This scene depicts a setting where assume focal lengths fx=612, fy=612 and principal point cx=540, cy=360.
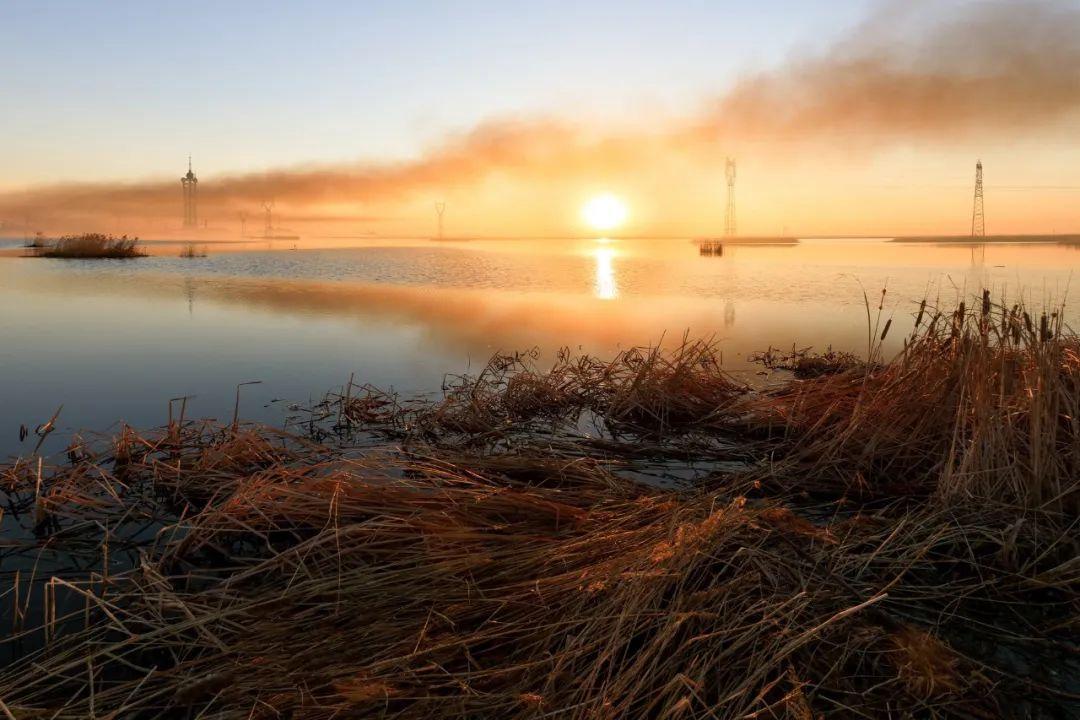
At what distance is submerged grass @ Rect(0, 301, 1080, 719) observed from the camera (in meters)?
2.54

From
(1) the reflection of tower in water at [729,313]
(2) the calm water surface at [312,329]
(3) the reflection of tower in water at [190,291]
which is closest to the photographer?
(2) the calm water surface at [312,329]

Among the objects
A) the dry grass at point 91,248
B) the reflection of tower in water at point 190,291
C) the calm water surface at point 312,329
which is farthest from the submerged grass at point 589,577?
the dry grass at point 91,248

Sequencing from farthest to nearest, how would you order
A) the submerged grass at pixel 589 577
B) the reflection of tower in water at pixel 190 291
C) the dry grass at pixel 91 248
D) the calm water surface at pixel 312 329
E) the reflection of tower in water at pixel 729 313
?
the dry grass at pixel 91 248, the reflection of tower in water at pixel 190 291, the reflection of tower in water at pixel 729 313, the calm water surface at pixel 312 329, the submerged grass at pixel 589 577

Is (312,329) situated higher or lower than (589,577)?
higher

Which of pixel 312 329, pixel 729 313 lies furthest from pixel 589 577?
pixel 729 313

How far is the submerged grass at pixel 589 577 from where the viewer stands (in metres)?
2.54

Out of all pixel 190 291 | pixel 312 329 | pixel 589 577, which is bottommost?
pixel 589 577

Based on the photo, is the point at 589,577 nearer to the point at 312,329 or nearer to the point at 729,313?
the point at 312,329

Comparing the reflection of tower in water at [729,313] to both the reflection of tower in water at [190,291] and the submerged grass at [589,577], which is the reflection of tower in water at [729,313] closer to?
the submerged grass at [589,577]

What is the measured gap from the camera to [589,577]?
313 cm

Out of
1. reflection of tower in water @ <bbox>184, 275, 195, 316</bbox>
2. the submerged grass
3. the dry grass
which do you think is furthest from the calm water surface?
the dry grass

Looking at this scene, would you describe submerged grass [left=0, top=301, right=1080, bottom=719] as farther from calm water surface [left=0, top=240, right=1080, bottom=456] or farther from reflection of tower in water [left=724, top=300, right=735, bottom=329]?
reflection of tower in water [left=724, top=300, right=735, bottom=329]

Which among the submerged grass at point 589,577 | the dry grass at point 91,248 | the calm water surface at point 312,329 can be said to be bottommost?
the submerged grass at point 589,577

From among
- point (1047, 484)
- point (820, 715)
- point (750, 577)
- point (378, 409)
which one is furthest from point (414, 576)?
point (378, 409)
